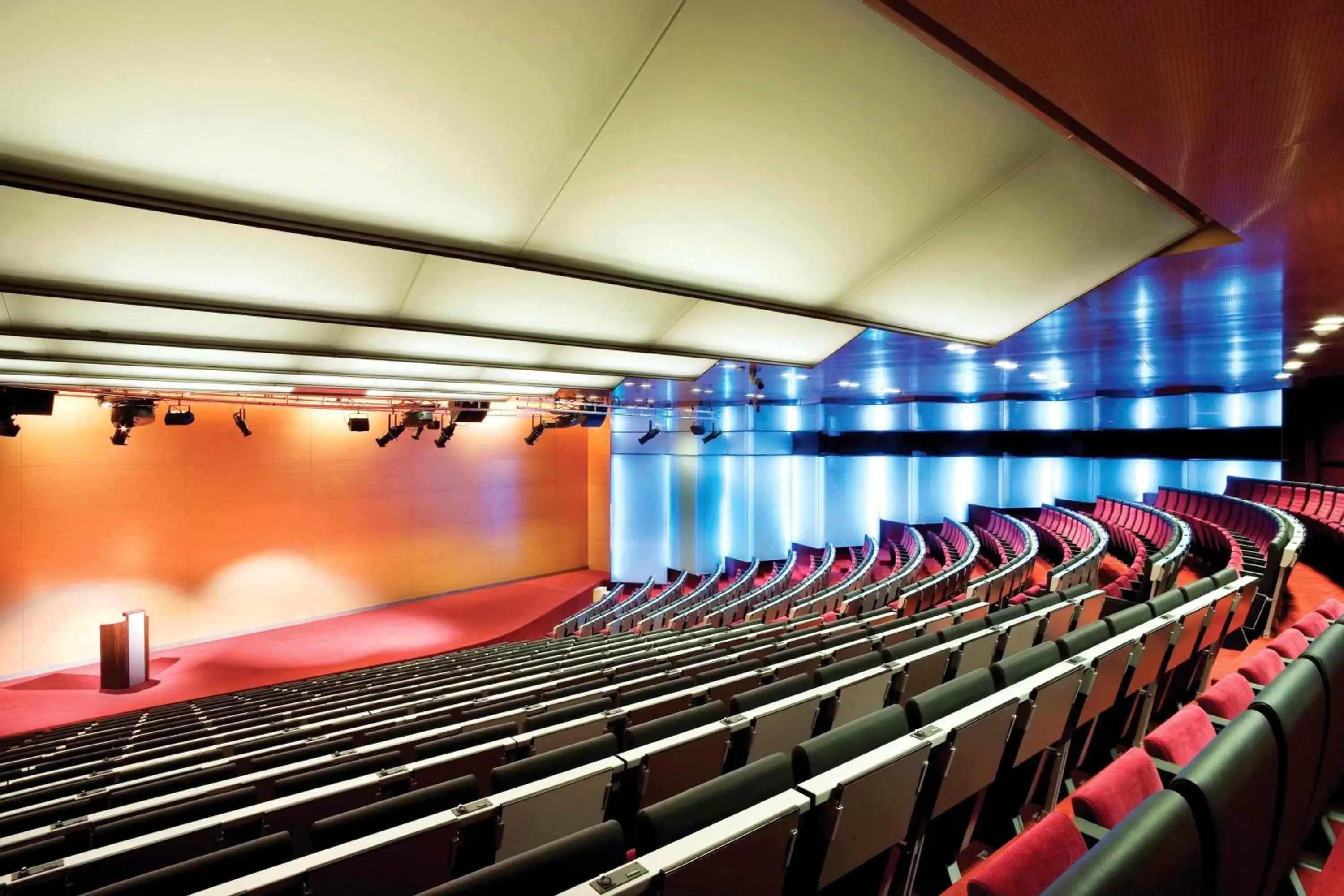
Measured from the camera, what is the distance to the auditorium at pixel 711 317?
1.85m

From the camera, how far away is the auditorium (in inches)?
72.9

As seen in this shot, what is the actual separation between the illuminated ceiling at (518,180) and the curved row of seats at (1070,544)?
2998 mm

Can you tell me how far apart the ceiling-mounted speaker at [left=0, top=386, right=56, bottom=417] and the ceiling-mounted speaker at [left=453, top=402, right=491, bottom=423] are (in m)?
5.32

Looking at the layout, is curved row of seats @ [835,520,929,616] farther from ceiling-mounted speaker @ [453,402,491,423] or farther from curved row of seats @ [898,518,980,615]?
ceiling-mounted speaker @ [453,402,491,423]

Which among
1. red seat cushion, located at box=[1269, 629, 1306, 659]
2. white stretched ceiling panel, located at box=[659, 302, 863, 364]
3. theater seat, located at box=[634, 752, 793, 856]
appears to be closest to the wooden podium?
white stretched ceiling panel, located at box=[659, 302, 863, 364]

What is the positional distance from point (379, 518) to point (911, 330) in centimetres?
1334

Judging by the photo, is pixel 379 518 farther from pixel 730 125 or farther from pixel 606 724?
pixel 730 125

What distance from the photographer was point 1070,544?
31.2 ft

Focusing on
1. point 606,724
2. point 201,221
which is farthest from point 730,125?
point 606,724

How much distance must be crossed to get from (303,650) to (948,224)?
12822 mm

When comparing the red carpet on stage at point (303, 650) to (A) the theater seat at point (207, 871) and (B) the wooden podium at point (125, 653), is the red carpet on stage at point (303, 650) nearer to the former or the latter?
(B) the wooden podium at point (125, 653)

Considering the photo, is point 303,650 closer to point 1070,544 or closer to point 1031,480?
point 1070,544

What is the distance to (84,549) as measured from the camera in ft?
36.4

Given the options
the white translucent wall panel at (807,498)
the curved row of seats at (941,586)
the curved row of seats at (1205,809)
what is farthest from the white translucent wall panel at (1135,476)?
the curved row of seats at (1205,809)
